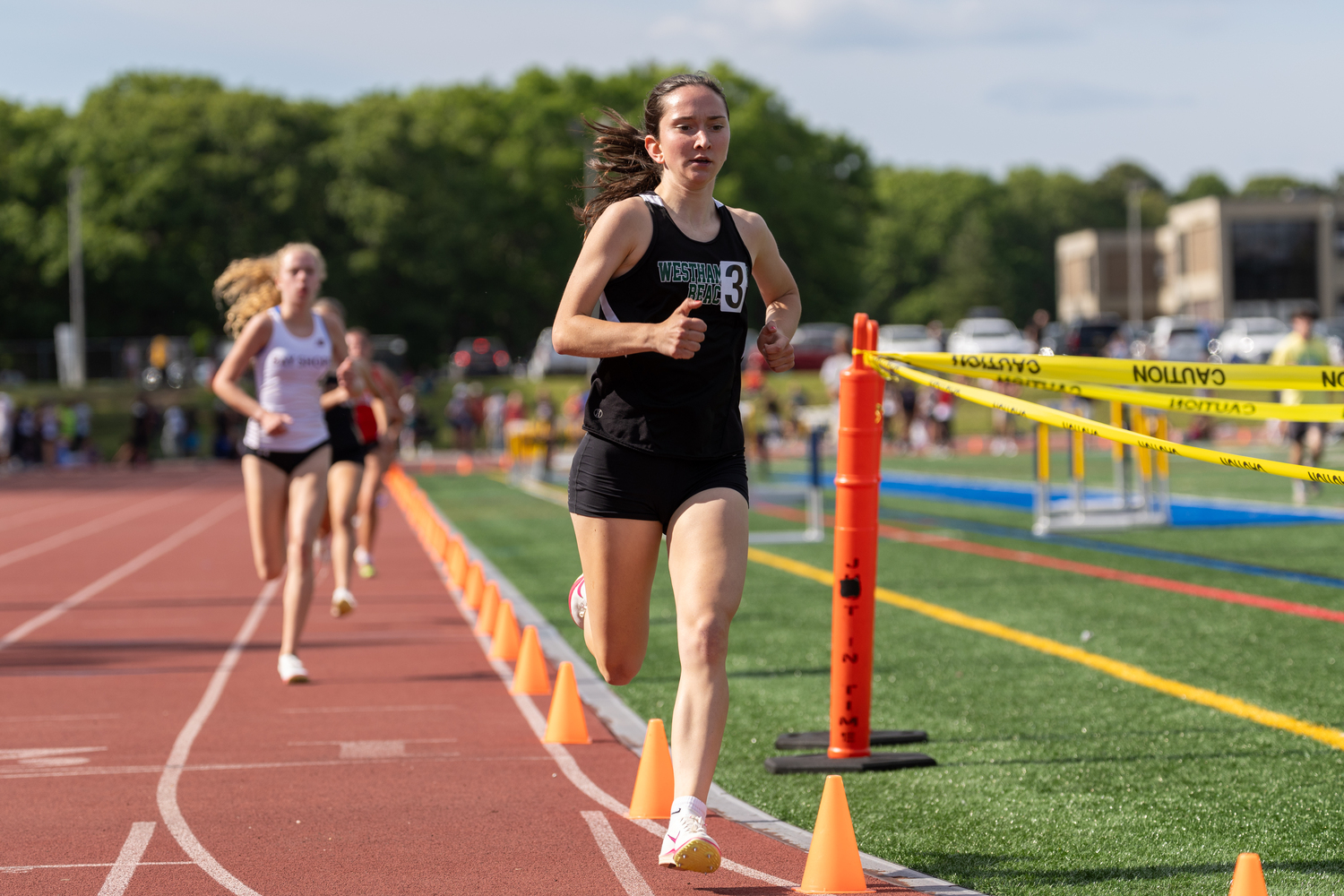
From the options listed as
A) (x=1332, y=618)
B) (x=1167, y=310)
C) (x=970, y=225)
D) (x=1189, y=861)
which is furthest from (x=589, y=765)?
(x=970, y=225)

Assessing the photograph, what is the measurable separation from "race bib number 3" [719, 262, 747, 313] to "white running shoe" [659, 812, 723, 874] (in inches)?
55.7

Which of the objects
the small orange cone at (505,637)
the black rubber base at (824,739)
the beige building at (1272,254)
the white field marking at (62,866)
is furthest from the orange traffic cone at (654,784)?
the beige building at (1272,254)

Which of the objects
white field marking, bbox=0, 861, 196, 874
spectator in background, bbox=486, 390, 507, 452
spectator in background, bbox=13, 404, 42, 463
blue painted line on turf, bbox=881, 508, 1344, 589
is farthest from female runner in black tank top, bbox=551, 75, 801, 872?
spectator in background, bbox=486, 390, 507, 452

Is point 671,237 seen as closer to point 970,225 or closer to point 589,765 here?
point 589,765

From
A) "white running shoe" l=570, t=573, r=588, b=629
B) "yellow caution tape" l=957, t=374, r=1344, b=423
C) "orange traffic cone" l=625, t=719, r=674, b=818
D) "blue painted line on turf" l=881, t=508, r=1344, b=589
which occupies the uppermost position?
"yellow caution tape" l=957, t=374, r=1344, b=423

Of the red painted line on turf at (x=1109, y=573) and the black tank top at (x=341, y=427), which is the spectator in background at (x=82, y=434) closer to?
the red painted line on turf at (x=1109, y=573)

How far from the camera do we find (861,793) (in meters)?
5.59

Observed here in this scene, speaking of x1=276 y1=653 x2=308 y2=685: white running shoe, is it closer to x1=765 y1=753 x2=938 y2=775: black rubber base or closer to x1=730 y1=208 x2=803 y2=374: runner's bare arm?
x1=765 y1=753 x2=938 y2=775: black rubber base

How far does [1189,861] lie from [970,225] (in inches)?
4196

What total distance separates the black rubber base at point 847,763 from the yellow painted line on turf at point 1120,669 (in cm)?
163

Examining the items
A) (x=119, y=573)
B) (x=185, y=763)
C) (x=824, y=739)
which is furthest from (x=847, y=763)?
(x=119, y=573)

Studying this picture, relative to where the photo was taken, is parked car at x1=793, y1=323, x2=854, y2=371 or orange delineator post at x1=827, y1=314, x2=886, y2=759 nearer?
orange delineator post at x1=827, y1=314, x2=886, y2=759

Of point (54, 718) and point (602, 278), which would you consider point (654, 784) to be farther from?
point (54, 718)

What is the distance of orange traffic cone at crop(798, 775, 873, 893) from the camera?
4.29 meters
